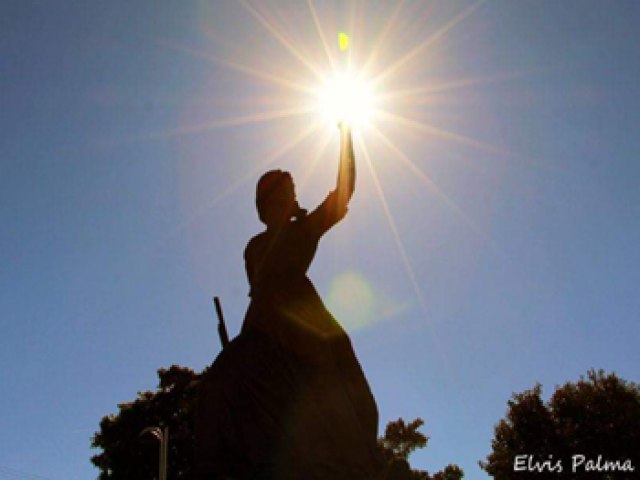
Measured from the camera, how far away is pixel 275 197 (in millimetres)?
4777

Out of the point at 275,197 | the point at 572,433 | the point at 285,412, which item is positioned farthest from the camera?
the point at 572,433

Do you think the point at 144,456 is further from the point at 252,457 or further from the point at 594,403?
the point at 252,457

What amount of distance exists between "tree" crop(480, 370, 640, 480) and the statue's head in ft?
79.6

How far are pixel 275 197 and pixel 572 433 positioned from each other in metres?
25.8

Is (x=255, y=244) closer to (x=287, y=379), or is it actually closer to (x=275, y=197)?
(x=275, y=197)

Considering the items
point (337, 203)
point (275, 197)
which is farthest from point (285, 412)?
point (275, 197)

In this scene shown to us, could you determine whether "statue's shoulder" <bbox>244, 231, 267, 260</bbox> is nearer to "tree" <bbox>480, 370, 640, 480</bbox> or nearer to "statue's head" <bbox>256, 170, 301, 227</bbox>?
"statue's head" <bbox>256, 170, 301, 227</bbox>

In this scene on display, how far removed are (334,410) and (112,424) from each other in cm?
2767

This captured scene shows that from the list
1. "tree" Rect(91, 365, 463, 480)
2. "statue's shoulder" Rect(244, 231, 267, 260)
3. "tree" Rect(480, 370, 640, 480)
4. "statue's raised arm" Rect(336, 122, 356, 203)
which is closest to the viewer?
"statue's raised arm" Rect(336, 122, 356, 203)

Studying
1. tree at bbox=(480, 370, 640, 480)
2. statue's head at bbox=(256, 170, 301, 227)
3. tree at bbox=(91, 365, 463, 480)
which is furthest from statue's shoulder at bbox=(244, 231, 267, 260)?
tree at bbox=(480, 370, 640, 480)

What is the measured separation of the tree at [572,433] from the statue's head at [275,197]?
79.6 feet

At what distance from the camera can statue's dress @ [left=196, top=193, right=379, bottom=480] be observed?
350cm

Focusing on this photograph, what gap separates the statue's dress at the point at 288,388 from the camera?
350 centimetres

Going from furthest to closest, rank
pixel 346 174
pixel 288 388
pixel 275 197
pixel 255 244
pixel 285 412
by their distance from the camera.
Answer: pixel 275 197 → pixel 255 244 → pixel 346 174 → pixel 288 388 → pixel 285 412
